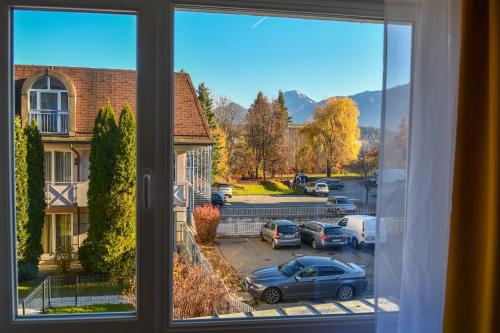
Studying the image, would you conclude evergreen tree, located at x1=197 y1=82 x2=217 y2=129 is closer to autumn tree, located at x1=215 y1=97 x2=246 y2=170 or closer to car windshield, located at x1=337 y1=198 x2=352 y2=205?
autumn tree, located at x1=215 y1=97 x2=246 y2=170

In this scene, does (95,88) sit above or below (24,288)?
above

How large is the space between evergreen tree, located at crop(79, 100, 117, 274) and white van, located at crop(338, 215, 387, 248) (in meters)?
0.95

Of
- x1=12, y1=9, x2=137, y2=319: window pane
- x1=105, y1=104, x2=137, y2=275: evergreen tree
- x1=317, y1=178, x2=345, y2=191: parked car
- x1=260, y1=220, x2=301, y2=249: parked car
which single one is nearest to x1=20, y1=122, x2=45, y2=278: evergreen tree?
x1=12, y1=9, x2=137, y2=319: window pane

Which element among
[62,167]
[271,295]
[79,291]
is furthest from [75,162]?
[271,295]

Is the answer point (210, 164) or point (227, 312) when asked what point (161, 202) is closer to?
point (210, 164)

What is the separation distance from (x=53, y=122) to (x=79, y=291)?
66 cm

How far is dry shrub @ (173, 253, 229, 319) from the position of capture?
1459 millimetres

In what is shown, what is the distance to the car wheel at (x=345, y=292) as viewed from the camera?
5.15 feet

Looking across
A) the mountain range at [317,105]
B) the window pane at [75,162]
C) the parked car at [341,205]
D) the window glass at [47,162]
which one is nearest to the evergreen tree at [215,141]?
the mountain range at [317,105]

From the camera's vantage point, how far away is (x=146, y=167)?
1380mm

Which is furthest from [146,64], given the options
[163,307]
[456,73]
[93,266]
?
[456,73]

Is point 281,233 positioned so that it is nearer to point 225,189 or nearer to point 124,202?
point 225,189

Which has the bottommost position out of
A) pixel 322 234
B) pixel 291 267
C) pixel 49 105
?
pixel 291 267

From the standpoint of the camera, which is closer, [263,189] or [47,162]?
[47,162]
